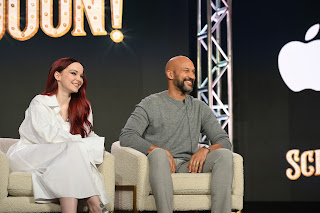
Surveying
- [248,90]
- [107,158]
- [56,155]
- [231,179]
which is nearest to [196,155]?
[231,179]

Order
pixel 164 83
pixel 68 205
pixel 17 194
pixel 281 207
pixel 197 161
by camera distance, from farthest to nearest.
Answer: pixel 164 83, pixel 281 207, pixel 197 161, pixel 17 194, pixel 68 205

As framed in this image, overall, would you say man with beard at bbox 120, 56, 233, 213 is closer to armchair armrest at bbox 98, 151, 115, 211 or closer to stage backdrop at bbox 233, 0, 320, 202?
armchair armrest at bbox 98, 151, 115, 211

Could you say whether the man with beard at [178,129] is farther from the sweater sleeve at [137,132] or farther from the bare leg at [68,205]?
the bare leg at [68,205]

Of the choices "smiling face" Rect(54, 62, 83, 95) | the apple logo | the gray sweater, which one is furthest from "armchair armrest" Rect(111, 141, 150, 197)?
the apple logo

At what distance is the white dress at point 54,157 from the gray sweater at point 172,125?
17.1 inches

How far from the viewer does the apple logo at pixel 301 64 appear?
6.08m

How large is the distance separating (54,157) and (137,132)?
0.80m

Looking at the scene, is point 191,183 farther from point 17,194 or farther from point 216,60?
point 216,60

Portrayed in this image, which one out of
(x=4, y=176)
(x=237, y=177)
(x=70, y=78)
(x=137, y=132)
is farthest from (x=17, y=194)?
(x=237, y=177)

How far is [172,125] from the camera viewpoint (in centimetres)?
410

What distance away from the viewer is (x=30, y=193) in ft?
11.1

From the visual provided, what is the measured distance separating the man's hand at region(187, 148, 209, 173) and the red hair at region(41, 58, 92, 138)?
0.76 metres

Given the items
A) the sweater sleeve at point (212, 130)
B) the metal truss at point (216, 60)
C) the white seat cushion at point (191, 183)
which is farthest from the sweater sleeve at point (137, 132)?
the metal truss at point (216, 60)

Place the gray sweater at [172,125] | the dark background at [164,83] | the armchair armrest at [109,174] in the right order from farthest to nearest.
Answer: the dark background at [164,83] → the gray sweater at [172,125] → the armchair armrest at [109,174]
